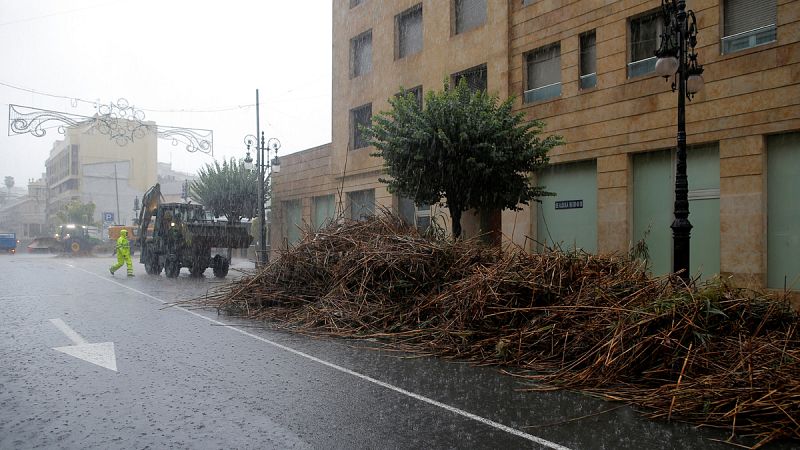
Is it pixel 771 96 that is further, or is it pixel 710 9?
pixel 710 9

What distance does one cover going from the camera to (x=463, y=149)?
14375mm

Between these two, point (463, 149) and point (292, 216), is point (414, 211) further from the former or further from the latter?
point (292, 216)

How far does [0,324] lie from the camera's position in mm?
9664

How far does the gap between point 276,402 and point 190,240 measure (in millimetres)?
16381

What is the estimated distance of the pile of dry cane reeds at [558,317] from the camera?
518 cm

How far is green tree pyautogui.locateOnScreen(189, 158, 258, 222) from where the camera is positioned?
34.2 metres

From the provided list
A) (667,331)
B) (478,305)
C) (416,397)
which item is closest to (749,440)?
(667,331)

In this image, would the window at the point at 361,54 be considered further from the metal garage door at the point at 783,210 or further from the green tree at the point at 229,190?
the metal garage door at the point at 783,210

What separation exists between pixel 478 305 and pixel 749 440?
3.91m

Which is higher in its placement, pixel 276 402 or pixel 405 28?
pixel 405 28

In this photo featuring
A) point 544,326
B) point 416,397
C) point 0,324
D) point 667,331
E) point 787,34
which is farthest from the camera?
point 787,34

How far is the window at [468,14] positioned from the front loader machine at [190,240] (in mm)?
10613

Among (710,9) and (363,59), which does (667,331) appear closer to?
(710,9)

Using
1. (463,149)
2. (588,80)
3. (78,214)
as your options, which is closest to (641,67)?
(588,80)
